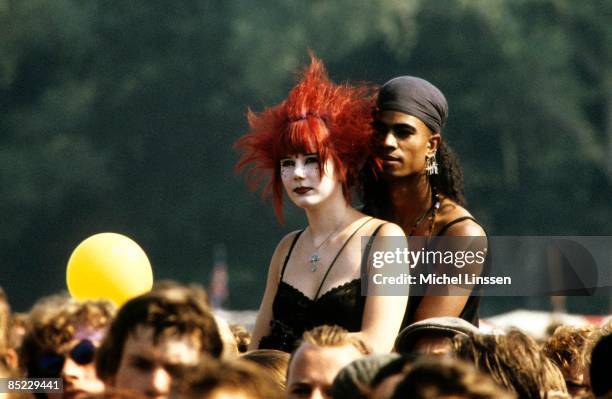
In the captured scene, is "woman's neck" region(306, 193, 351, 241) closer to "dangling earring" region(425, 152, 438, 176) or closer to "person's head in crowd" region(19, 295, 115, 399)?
"dangling earring" region(425, 152, 438, 176)

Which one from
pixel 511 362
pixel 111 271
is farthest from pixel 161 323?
pixel 111 271

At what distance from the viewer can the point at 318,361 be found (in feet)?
13.5

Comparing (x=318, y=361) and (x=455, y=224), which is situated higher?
(x=455, y=224)

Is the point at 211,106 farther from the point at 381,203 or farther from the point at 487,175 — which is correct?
the point at 381,203

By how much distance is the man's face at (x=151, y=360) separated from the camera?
12.0 ft

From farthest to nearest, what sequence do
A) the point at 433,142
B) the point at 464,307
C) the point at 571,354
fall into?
the point at 571,354
the point at 433,142
the point at 464,307

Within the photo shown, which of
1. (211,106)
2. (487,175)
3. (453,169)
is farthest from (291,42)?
(453,169)

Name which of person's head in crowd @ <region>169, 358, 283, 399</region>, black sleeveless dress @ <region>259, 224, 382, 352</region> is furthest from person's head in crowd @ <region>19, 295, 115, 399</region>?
person's head in crowd @ <region>169, 358, 283, 399</region>

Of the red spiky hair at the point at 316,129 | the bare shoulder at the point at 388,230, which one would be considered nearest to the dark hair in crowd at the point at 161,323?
the bare shoulder at the point at 388,230

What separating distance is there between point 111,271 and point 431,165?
1200 millimetres

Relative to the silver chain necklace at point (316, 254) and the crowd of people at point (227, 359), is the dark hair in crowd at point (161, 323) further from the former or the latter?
the silver chain necklace at point (316, 254)

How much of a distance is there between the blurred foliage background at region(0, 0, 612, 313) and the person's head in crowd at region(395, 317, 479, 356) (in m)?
34.1

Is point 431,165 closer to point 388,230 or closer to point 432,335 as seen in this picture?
point 388,230

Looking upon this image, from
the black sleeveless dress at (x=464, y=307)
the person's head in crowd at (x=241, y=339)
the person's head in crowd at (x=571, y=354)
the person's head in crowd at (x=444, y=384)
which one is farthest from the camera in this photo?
the person's head in crowd at (x=241, y=339)
